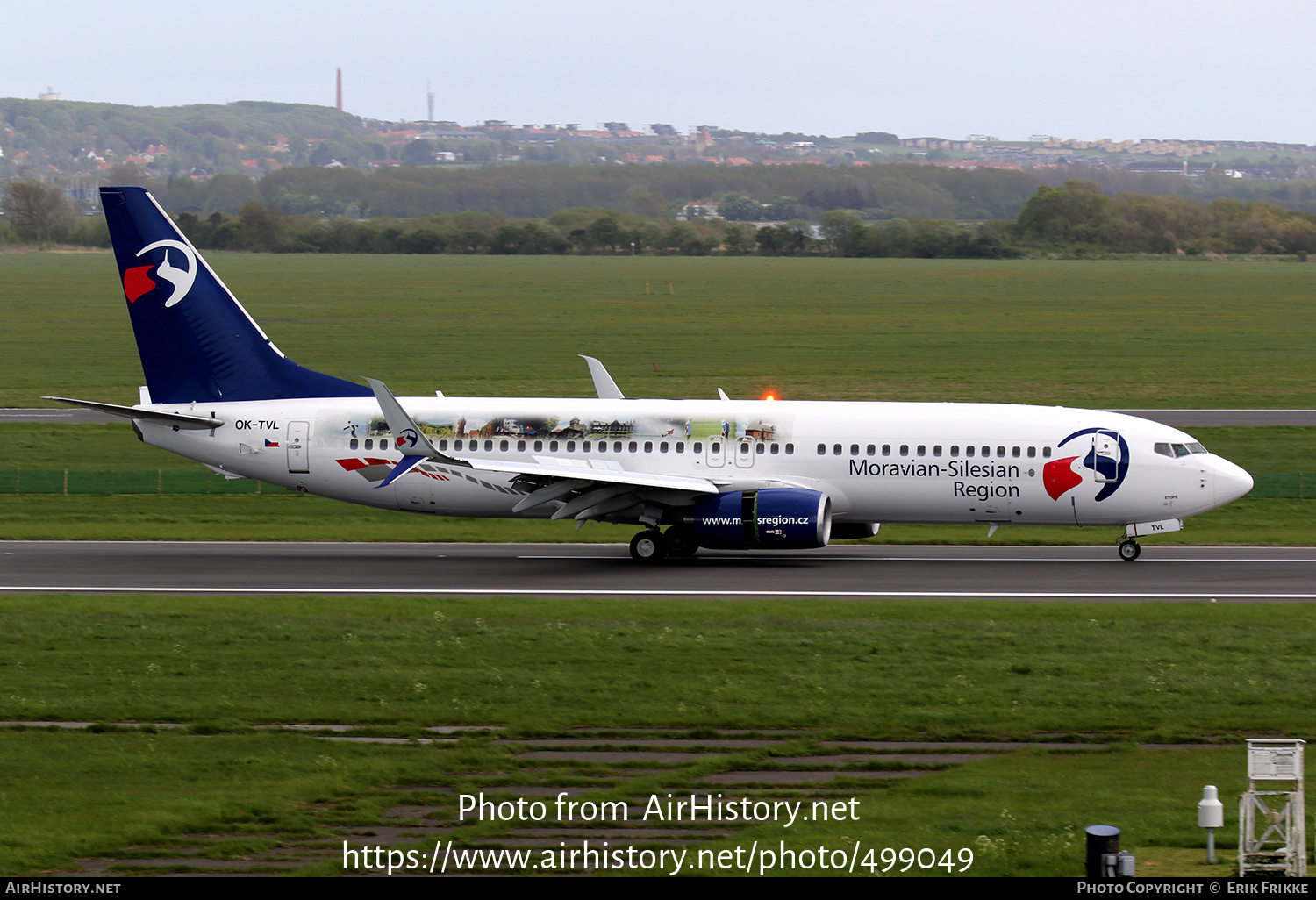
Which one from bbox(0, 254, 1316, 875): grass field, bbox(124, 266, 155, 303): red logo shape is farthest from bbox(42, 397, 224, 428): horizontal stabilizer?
bbox(0, 254, 1316, 875): grass field

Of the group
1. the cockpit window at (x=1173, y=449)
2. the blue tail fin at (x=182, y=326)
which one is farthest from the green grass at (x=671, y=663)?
the blue tail fin at (x=182, y=326)

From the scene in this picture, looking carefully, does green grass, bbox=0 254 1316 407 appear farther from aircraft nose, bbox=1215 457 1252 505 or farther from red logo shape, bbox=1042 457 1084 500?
red logo shape, bbox=1042 457 1084 500

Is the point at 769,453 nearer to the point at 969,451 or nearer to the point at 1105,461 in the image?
the point at 969,451

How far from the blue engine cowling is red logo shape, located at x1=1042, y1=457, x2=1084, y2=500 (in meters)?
5.89

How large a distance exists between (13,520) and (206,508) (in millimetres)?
6067

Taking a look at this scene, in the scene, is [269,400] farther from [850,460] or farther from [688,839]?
[688,839]

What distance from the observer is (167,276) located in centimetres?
4206

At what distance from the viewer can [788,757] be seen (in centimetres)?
2117

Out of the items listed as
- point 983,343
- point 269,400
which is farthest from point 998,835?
point 983,343

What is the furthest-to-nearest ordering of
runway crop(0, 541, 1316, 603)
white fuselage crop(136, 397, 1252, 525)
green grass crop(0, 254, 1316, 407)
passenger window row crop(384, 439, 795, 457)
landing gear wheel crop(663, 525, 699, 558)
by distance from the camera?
1. green grass crop(0, 254, 1316, 407)
2. passenger window row crop(384, 439, 795, 457)
3. landing gear wheel crop(663, 525, 699, 558)
4. white fuselage crop(136, 397, 1252, 525)
5. runway crop(0, 541, 1316, 603)

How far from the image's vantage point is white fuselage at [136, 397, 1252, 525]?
3959cm

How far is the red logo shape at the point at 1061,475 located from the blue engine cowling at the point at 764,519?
589 centimetres
